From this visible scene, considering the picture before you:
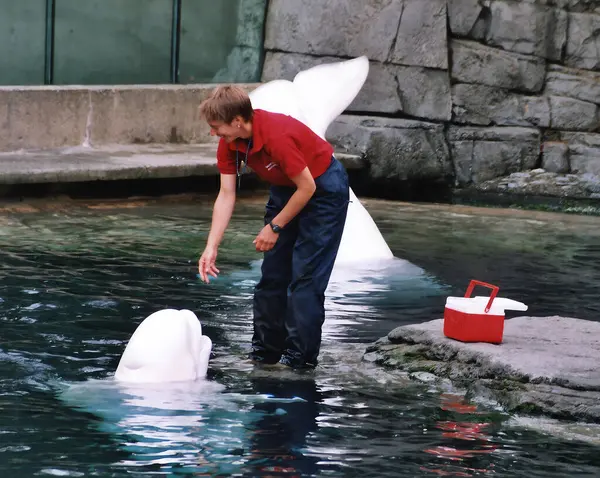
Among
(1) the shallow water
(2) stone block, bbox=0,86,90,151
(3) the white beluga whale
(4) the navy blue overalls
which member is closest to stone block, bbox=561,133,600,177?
(1) the shallow water

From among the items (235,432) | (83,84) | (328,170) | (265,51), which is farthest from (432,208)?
(235,432)

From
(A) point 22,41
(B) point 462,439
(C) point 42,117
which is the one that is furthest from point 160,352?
(A) point 22,41

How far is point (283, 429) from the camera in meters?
4.21

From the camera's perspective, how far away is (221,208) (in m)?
4.90

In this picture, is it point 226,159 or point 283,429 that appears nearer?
point 283,429

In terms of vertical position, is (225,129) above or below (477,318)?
above

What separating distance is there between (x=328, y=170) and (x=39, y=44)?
23.2 ft

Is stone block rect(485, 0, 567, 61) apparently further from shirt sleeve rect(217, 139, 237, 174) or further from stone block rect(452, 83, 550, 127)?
shirt sleeve rect(217, 139, 237, 174)

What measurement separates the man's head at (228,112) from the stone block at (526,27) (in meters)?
7.97

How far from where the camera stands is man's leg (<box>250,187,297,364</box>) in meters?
4.98

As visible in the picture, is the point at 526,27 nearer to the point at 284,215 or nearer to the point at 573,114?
the point at 573,114

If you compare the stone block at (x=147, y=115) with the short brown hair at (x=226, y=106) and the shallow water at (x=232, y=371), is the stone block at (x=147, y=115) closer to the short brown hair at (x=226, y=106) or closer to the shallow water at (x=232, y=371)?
the shallow water at (x=232, y=371)

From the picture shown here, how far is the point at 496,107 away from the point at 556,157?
0.84 m

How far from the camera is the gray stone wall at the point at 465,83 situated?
12.0 meters
